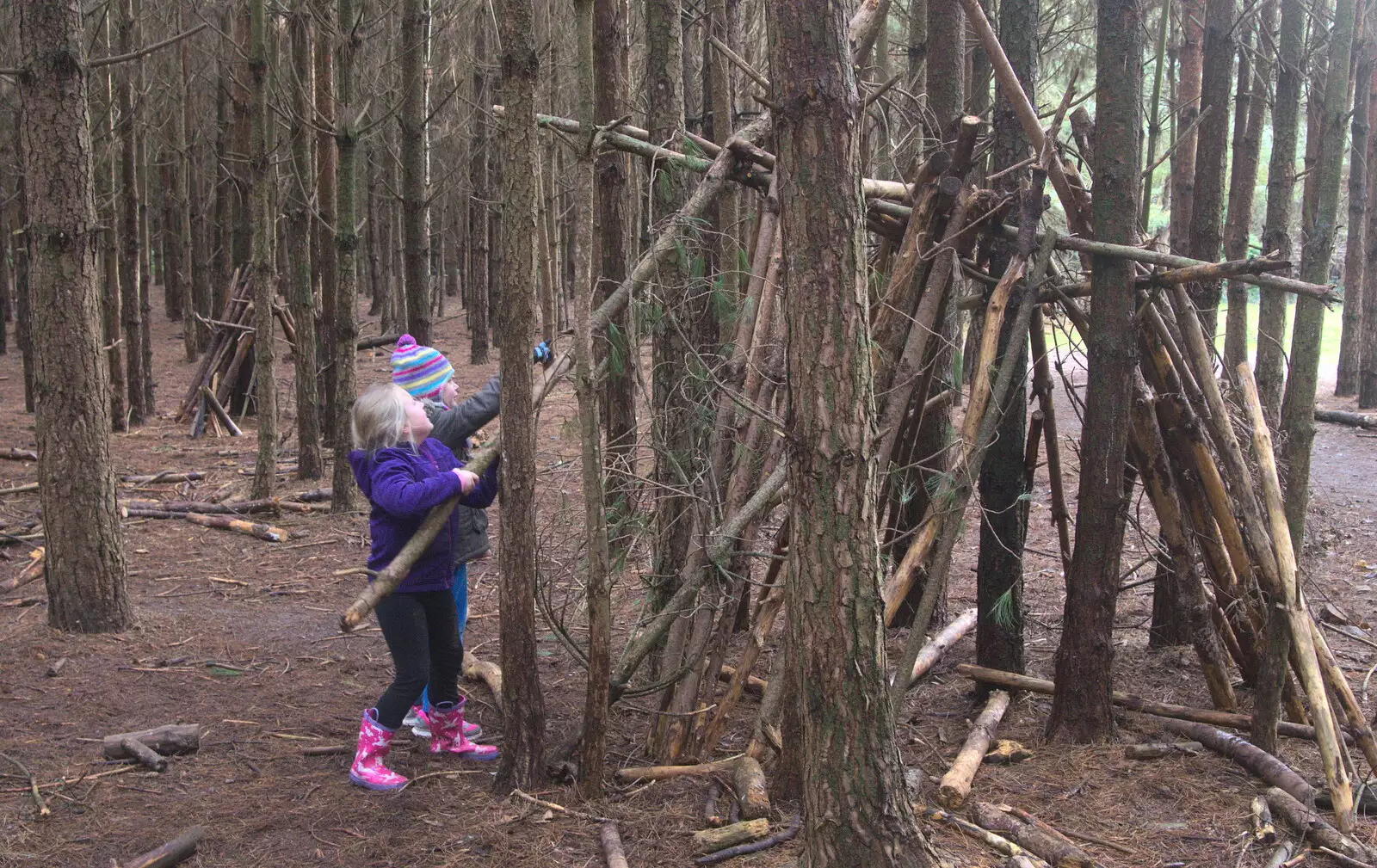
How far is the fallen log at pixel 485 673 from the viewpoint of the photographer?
4634 millimetres

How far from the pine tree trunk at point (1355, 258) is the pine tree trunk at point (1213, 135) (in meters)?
5.25

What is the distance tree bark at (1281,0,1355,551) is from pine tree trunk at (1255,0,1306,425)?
746mm

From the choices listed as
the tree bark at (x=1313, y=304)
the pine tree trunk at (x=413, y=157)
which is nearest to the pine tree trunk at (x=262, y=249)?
the pine tree trunk at (x=413, y=157)

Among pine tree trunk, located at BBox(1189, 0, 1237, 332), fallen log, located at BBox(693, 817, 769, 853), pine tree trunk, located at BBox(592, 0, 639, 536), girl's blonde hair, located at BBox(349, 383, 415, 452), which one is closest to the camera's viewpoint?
fallen log, located at BBox(693, 817, 769, 853)

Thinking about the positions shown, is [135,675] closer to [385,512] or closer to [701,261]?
[385,512]

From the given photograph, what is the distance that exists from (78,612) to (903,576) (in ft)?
Result: 14.3

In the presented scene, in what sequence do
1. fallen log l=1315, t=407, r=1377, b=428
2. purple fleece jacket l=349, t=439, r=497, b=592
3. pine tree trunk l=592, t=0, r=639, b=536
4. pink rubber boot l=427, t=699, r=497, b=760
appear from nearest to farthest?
purple fleece jacket l=349, t=439, r=497, b=592
pink rubber boot l=427, t=699, r=497, b=760
pine tree trunk l=592, t=0, r=639, b=536
fallen log l=1315, t=407, r=1377, b=428

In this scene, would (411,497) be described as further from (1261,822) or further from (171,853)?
(1261,822)

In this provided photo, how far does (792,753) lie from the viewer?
139 inches

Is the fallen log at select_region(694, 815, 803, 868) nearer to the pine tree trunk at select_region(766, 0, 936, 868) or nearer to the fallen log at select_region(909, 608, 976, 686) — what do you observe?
the pine tree trunk at select_region(766, 0, 936, 868)

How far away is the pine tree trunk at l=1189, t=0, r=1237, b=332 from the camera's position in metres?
5.83

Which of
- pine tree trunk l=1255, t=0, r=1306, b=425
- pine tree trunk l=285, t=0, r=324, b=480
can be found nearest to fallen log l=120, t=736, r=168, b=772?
pine tree trunk l=285, t=0, r=324, b=480

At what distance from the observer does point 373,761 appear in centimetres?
375

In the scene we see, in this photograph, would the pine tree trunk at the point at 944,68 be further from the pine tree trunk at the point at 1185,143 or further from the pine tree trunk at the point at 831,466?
the pine tree trunk at the point at 1185,143
